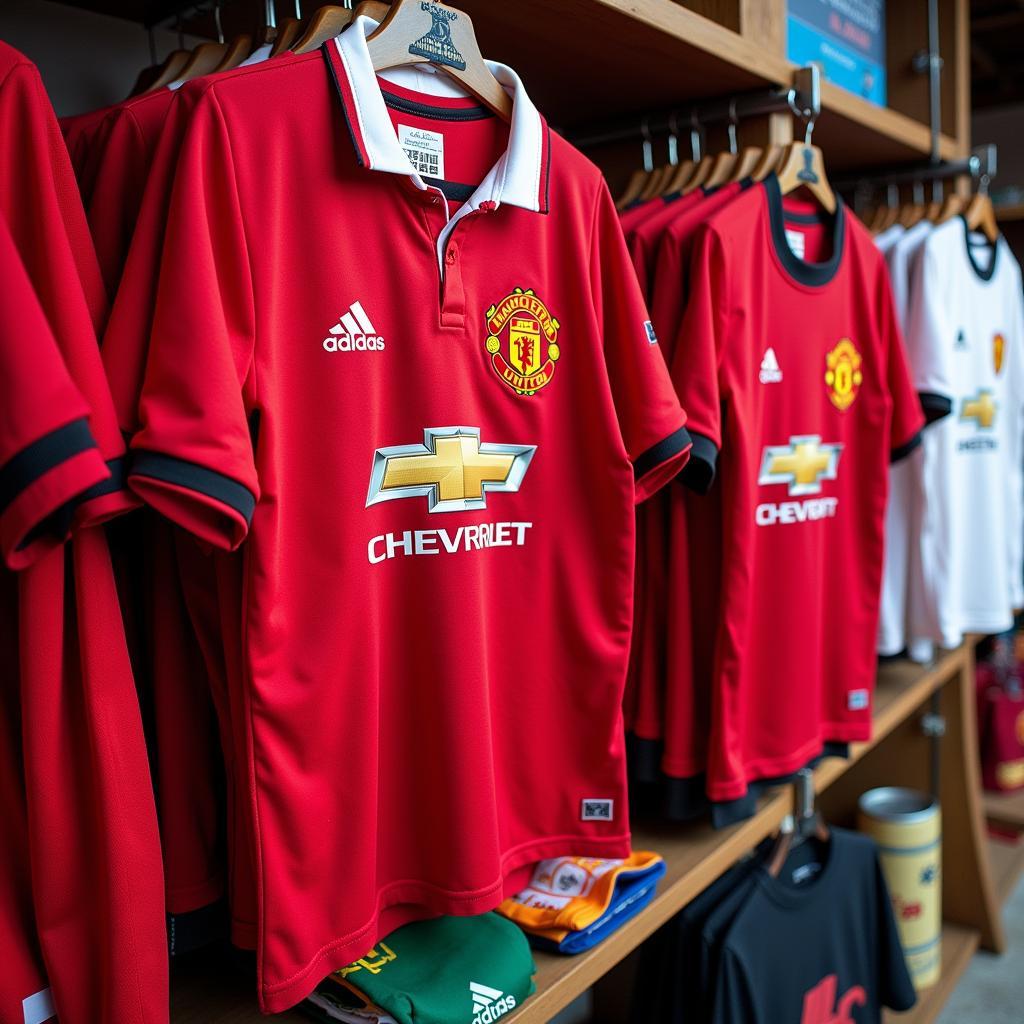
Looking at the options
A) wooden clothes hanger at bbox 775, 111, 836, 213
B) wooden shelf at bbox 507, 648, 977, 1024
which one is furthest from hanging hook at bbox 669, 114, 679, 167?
wooden shelf at bbox 507, 648, 977, 1024

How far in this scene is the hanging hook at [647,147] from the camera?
1.54 m

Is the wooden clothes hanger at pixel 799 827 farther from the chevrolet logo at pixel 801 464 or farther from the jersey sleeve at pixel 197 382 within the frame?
the jersey sleeve at pixel 197 382

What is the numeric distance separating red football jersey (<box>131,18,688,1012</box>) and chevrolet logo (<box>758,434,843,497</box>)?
1.01 ft

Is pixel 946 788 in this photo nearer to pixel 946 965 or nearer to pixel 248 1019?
pixel 946 965

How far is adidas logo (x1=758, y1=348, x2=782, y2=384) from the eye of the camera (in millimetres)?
1335

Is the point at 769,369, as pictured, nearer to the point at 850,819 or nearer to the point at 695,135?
the point at 695,135

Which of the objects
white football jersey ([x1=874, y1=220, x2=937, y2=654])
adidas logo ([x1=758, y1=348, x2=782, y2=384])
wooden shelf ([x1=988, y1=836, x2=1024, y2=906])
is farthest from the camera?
wooden shelf ([x1=988, y1=836, x2=1024, y2=906])

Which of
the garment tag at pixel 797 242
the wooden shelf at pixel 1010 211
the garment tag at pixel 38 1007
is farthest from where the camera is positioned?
the wooden shelf at pixel 1010 211

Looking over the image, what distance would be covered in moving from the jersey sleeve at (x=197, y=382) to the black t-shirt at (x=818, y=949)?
3.52 feet

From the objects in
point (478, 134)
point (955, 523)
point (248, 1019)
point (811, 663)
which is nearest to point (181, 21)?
point (478, 134)

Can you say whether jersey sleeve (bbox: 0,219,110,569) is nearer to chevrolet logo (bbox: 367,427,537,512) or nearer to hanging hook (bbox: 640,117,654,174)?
chevrolet logo (bbox: 367,427,537,512)

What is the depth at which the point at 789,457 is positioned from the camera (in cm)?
138

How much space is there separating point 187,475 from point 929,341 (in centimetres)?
145

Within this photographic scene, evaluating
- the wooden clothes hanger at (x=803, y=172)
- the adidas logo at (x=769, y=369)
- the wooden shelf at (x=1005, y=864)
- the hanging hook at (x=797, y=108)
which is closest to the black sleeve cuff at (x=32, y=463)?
the adidas logo at (x=769, y=369)
